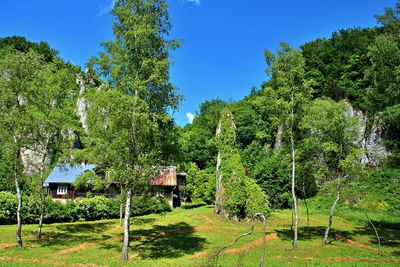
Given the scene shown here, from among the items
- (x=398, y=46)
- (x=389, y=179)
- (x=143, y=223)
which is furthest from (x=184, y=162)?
(x=389, y=179)

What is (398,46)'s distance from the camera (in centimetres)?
3002

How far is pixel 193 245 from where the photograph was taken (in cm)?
2569

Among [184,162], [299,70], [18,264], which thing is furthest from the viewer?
[299,70]

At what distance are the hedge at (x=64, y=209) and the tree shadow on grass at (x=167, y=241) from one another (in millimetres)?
2959

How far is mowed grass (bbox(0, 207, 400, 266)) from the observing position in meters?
19.9

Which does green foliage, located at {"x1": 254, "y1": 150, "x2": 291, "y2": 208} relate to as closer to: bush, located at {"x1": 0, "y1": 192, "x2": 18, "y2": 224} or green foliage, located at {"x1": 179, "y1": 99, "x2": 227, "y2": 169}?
green foliage, located at {"x1": 179, "y1": 99, "x2": 227, "y2": 169}

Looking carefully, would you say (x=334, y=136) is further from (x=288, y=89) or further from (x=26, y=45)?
(x=26, y=45)

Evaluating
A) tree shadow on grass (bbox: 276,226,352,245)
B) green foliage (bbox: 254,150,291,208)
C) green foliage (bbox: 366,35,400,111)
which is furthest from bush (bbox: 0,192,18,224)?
green foliage (bbox: 366,35,400,111)

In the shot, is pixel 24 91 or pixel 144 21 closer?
pixel 144 21

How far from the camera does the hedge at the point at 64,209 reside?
34.2 m

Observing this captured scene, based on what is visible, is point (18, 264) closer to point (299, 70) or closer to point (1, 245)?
point (1, 245)

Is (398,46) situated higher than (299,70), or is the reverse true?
(398,46)

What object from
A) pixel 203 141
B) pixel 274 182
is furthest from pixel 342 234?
pixel 203 141

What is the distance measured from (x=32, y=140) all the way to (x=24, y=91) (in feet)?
12.4
